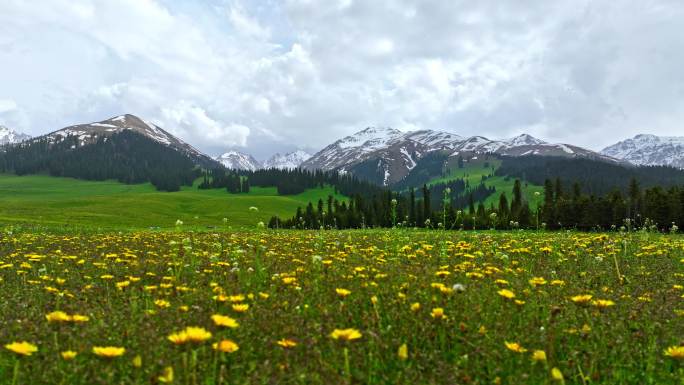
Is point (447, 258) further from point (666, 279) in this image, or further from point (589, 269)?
point (666, 279)

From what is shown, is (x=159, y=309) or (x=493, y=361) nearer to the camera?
(x=493, y=361)

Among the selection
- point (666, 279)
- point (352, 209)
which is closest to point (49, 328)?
point (666, 279)

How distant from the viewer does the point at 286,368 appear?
12.3 feet

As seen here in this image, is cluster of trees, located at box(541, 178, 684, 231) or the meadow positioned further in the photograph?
cluster of trees, located at box(541, 178, 684, 231)

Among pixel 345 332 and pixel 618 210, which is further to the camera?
pixel 618 210

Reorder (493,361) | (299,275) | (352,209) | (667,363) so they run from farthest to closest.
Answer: (352,209) → (299,275) → (667,363) → (493,361)

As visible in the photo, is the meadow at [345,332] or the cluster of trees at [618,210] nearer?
the meadow at [345,332]

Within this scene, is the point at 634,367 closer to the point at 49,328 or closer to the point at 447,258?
the point at 447,258

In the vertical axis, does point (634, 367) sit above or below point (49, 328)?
below

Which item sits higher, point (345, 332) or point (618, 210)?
point (345, 332)

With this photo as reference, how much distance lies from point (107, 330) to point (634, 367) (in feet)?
17.8

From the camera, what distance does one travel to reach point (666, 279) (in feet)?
27.0

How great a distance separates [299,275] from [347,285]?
134 cm

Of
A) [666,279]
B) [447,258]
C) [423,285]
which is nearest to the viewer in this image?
[423,285]
